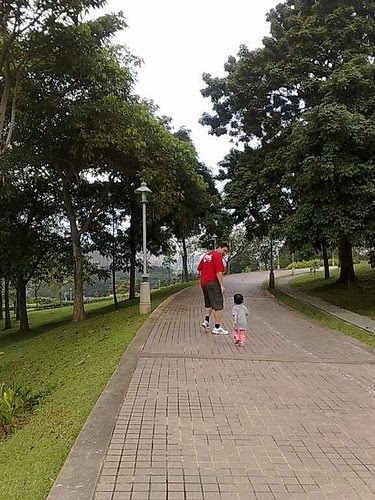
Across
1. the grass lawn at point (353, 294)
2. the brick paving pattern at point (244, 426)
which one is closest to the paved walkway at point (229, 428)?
the brick paving pattern at point (244, 426)

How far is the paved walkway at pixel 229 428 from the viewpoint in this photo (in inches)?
141

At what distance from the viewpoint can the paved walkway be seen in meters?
3.57

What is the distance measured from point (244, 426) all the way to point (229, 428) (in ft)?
0.54

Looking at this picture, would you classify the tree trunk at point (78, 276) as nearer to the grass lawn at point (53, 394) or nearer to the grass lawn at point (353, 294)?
the grass lawn at point (53, 394)

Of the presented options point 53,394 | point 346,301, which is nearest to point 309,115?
point 346,301

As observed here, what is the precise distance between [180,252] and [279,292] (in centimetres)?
1880

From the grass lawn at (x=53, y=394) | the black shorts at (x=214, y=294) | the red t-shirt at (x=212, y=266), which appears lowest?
the grass lawn at (x=53, y=394)

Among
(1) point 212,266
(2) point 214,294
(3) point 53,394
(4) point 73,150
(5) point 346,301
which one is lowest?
(3) point 53,394

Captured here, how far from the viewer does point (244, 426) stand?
15.7 ft

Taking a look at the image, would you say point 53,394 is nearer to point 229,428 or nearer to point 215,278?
point 229,428

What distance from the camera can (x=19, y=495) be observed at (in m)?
3.60

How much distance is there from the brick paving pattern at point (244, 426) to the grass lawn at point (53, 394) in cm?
51

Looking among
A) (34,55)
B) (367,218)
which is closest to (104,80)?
(34,55)

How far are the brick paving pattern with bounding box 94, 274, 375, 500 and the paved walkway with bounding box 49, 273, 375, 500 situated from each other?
1 cm
